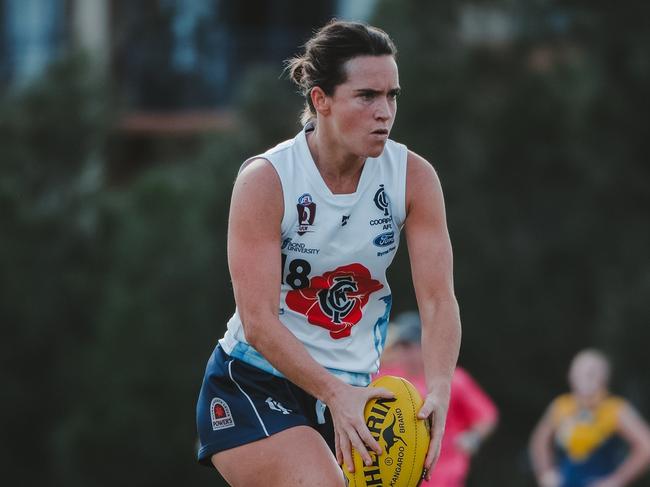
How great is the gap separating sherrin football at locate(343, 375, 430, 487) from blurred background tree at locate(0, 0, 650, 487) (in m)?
Result: 8.93

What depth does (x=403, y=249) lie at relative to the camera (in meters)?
13.7

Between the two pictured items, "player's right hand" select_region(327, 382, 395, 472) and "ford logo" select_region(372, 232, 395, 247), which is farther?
"ford logo" select_region(372, 232, 395, 247)

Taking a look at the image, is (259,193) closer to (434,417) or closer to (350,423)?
(350,423)

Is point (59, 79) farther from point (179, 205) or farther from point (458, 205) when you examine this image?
point (458, 205)

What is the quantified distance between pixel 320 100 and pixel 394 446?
1250mm

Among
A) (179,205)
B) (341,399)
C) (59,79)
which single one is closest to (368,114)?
(341,399)

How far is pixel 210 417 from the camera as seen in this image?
525 centimetres

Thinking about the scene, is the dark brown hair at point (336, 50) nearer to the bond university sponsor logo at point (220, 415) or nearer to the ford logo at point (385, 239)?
the ford logo at point (385, 239)

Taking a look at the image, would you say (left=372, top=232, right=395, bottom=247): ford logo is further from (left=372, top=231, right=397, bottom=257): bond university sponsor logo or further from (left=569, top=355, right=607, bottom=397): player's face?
(left=569, top=355, right=607, bottom=397): player's face

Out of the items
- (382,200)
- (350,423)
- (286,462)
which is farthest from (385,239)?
(286,462)

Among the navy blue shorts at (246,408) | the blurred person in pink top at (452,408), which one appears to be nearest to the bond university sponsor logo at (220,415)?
the navy blue shorts at (246,408)

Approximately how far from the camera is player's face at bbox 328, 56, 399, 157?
4.97 metres

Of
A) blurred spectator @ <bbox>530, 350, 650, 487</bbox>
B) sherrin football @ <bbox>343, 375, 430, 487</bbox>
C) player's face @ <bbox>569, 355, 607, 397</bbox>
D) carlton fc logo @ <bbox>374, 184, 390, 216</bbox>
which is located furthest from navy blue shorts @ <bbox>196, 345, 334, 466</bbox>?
blurred spectator @ <bbox>530, 350, 650, 487</bbox>

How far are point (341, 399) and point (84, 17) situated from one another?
16.7 metres
